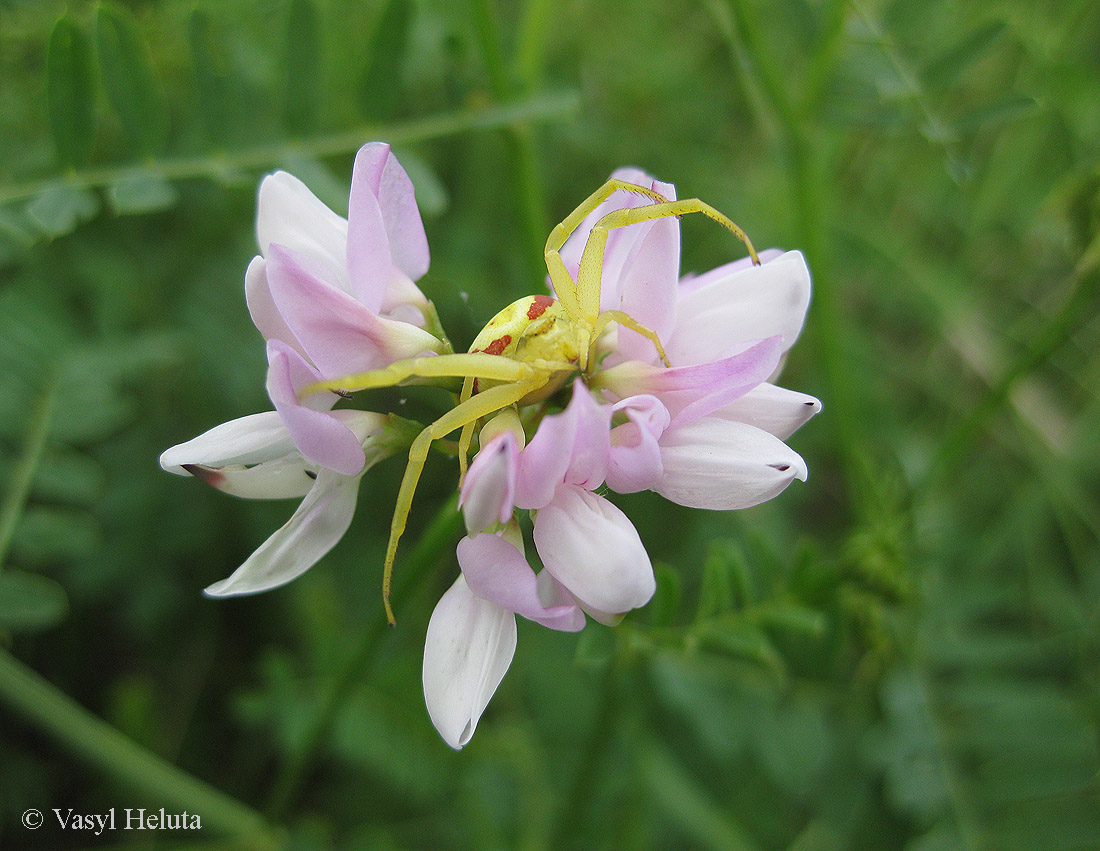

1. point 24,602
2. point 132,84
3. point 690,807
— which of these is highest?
point 132,84

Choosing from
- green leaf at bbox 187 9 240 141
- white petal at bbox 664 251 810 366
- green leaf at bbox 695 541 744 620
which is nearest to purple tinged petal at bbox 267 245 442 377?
white petal at bbox 664 251 810 366

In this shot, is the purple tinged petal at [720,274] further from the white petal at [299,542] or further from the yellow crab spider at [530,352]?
the white petal at [299,542]

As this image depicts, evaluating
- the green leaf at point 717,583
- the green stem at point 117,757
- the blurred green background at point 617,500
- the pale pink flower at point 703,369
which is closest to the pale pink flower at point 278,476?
the blurred green background at point 617,500

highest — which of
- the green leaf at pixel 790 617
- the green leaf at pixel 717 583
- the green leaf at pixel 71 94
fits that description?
the green leaf at pixel 71 94

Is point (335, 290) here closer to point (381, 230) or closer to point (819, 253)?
point (381, 230)

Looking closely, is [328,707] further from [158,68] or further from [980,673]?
[158,68]

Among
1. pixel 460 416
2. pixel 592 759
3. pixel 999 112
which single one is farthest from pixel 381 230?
pixel 999 112
